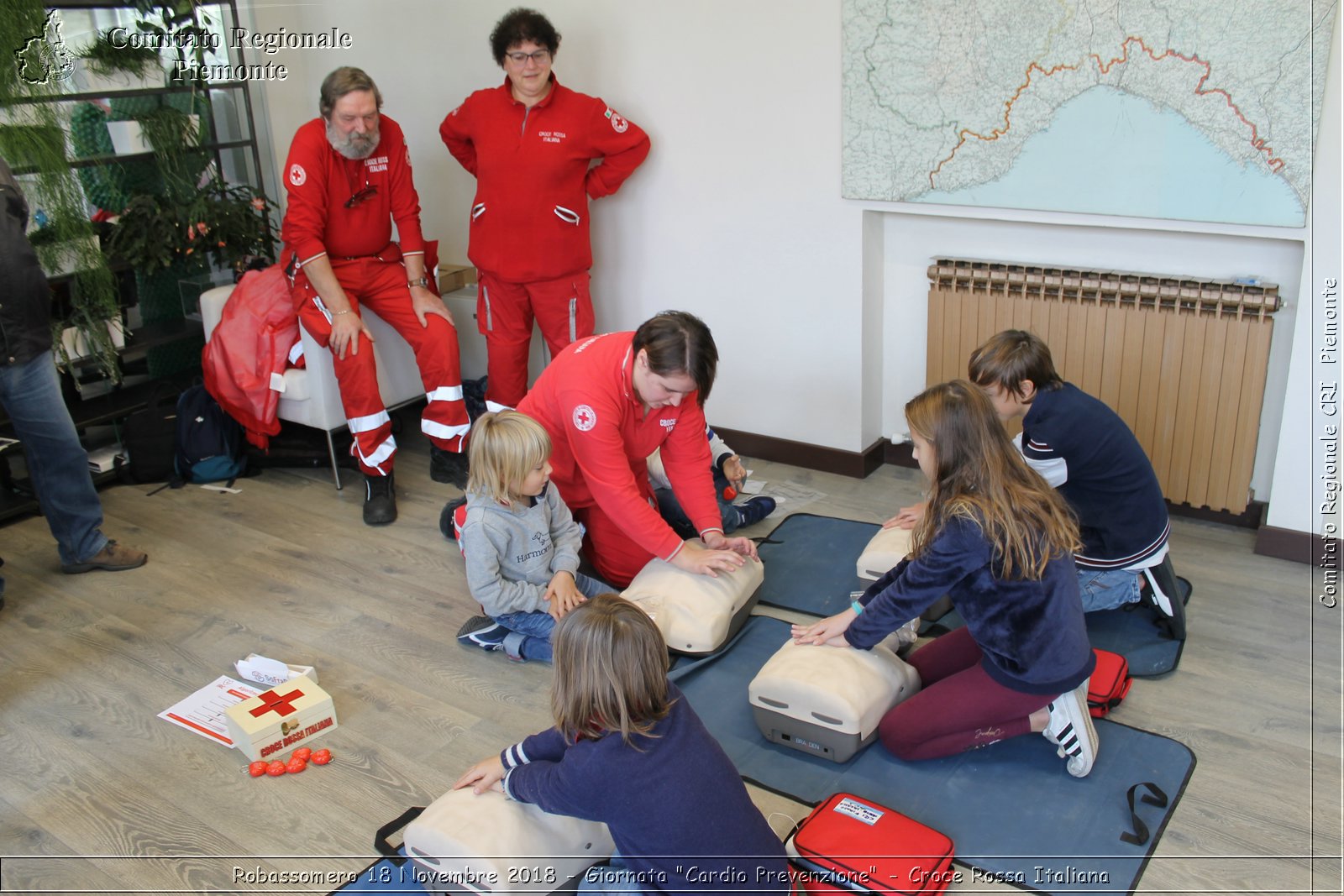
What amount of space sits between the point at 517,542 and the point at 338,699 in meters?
0.62

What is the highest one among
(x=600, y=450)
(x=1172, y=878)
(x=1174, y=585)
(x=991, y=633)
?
(x=600, y=450)

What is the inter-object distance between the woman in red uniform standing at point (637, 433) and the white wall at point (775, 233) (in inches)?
41.3

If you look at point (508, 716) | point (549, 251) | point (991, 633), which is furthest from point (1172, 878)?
point (549, 251)

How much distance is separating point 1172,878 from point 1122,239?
6.60 feet

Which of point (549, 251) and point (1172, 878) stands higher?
point (549, 251)

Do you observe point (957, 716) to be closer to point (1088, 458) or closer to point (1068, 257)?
point (1088, 458)

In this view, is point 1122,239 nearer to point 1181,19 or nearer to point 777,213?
point 1181,19

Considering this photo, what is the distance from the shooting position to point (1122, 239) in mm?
3475

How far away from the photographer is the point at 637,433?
3.05 metres

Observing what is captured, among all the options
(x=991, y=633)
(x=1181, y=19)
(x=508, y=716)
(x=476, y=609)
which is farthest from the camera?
(x=476, y=609)

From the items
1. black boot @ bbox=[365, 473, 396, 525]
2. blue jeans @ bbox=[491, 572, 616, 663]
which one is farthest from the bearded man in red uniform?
blue jeans @ bbox=[491, 572, 616, 663]

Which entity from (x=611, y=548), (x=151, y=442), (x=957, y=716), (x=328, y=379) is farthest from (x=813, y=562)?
(x=151, y=442)

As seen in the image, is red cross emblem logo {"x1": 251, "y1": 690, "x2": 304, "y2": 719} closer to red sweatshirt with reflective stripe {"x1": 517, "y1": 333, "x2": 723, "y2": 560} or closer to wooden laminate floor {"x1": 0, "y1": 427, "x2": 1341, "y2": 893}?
wooden laminate floor {"x1": 0, "y1": 427, "x2": 1341, "y2": 893}

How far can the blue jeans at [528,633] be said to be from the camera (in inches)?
117
